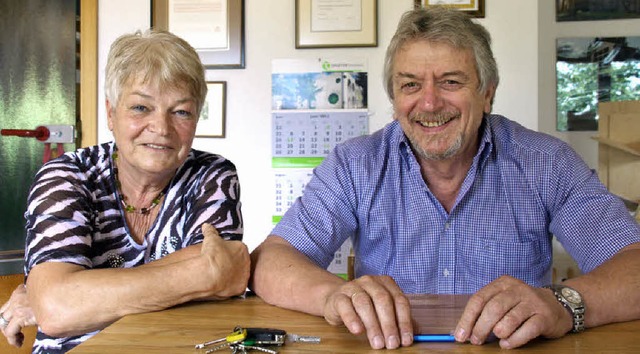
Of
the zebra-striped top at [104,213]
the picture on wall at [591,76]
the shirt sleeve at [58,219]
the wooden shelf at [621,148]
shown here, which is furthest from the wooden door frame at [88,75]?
the picture on wall at [591,76]

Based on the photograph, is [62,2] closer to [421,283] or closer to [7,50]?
[7,50]

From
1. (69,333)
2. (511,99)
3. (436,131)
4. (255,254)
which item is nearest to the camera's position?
(69,333)

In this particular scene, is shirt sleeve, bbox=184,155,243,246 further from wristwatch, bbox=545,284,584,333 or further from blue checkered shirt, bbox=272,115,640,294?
wristwatch, bbox=545,284,584,333

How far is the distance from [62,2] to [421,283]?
2.12 m

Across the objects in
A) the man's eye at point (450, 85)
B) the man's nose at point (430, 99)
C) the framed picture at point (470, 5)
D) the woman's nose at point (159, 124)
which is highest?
the framed picture at point (470, 5)

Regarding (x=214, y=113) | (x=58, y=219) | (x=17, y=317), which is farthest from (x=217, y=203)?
(x=214, y=113)

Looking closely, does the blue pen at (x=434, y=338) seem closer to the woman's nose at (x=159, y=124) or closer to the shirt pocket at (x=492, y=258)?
the shirt pocket at (x=492, y=258)

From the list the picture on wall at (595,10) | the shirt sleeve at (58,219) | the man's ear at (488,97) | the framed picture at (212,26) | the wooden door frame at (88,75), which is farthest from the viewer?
the picture on wall at (595,10)

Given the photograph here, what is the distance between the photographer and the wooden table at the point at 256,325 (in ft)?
3.10

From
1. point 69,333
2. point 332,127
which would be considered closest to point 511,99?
point 332,127

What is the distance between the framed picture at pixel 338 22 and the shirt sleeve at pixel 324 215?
1.01 metres

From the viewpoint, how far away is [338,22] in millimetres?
2619

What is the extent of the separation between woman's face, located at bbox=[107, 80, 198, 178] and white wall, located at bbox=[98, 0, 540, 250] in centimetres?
116

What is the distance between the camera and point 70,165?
1564 mm
